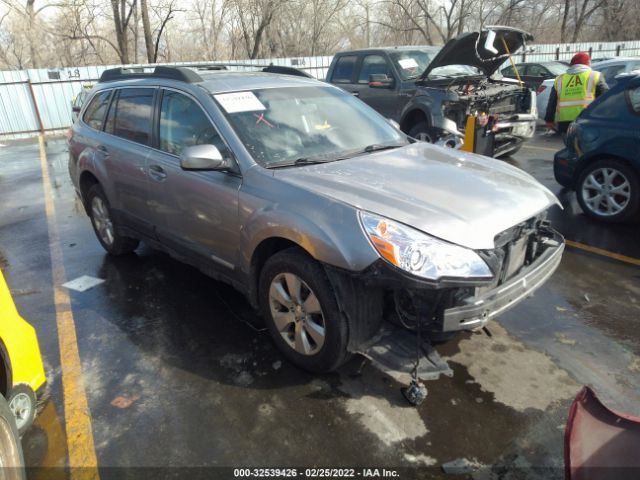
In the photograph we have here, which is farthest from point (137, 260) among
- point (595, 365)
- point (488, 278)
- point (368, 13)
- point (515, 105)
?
point (368, 13)

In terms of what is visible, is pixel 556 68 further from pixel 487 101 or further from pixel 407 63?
pixel 487 101

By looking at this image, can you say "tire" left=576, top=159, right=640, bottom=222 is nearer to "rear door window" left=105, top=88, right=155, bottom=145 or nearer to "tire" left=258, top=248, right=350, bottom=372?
"tire" left=258, top=248, right=350, bottom=372

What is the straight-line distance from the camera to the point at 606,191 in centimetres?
546

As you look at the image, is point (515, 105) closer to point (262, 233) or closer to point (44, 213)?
point (262, 233)

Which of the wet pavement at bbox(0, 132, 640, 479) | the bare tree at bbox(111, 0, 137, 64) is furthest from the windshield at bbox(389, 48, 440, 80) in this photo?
the bare tree at bbox(111, 0, 137, 64)

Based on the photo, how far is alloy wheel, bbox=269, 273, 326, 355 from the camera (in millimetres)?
2883

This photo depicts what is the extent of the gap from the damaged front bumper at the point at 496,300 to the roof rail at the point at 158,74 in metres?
2.63

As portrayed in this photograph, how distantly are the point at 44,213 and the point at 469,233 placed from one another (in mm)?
6815

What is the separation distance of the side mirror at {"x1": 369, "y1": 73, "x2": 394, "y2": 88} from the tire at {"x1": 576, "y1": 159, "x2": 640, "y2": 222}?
403 centimetres

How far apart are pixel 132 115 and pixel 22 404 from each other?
278cm

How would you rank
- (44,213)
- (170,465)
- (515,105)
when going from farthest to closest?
(515,105) → (44,213) → (170,465)

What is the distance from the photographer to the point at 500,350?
10.9ft

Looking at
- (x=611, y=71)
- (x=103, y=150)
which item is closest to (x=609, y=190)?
(x=103, y=150)

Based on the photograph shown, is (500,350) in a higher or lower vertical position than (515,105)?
lower
